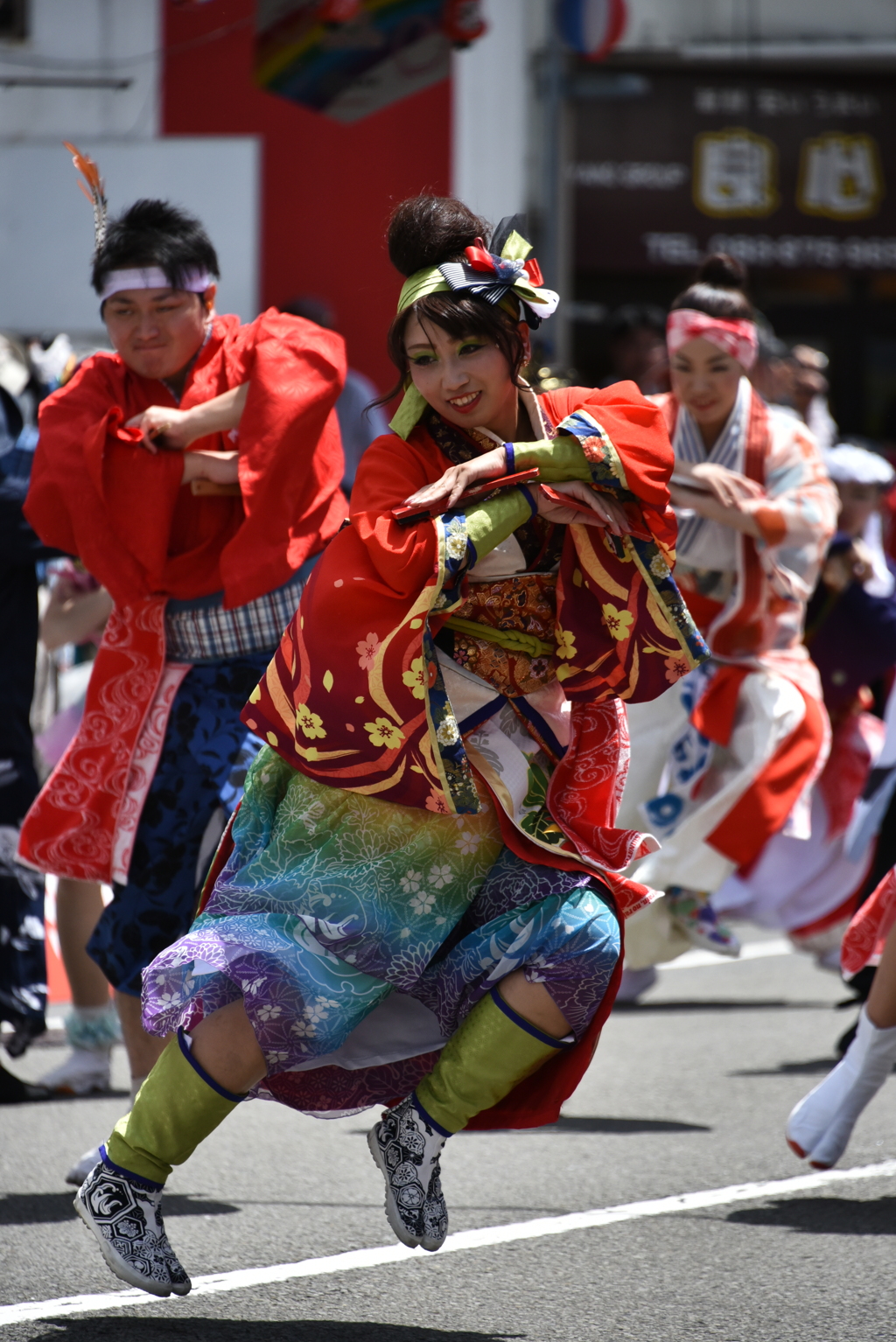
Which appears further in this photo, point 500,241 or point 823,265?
point 823,265

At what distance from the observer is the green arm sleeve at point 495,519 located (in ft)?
9.16

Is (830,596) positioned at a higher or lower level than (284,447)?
lower

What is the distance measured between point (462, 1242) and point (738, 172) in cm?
1037

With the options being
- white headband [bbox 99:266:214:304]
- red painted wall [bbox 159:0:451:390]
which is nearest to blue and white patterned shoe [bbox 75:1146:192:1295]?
white headband [bbox 99:266:214:304]

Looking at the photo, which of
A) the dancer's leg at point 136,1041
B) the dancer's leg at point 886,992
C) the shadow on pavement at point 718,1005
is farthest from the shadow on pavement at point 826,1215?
the shadow on pavement at point 718,1005

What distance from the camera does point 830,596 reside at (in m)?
6.00

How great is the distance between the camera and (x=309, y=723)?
112 inches

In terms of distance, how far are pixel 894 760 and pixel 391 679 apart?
2223 mm

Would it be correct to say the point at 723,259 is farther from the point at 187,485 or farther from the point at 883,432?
the point at 883,432

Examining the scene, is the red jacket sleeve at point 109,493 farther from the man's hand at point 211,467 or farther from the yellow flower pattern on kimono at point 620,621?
the yellow flower pattern on kimono at point 620,621

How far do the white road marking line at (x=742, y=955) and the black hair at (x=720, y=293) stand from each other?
8.50 feet

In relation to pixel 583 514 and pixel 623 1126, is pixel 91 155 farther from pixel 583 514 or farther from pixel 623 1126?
pixel 583 514

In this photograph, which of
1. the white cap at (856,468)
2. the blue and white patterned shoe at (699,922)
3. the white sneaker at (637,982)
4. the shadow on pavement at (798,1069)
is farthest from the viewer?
the white cap at (856,468)

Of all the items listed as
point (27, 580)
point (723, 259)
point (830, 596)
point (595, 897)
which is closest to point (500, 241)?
point (595, 897)
